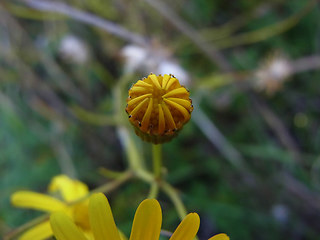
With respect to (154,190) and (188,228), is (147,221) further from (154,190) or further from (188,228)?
(154,190)

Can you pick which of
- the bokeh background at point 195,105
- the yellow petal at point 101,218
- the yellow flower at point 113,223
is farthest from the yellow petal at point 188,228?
the bokeh background at point 195,105

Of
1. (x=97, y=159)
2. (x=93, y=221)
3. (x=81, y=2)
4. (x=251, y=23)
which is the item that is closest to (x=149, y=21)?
(x=81, y=2)

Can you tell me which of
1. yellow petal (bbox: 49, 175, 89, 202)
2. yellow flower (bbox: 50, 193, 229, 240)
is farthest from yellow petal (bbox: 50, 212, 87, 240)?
yellow petal (bbox: 49, 175, 89, 202)

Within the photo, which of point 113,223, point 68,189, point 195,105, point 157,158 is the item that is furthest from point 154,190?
point 195,105

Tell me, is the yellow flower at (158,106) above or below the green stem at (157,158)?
above

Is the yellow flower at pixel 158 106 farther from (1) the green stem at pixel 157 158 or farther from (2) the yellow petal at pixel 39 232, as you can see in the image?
(2) the yellow petal at pixel 39 232

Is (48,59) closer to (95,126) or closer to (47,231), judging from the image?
(95,126)

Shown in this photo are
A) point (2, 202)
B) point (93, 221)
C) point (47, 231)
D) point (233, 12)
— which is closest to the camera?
point (93, 221)
